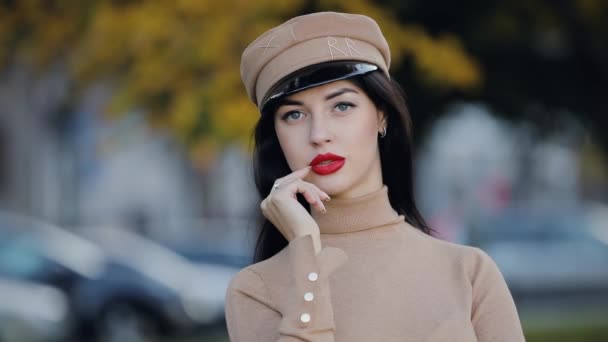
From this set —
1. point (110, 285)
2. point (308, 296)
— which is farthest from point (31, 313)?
point (308, 296)

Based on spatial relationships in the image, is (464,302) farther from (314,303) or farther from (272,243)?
(272,243)

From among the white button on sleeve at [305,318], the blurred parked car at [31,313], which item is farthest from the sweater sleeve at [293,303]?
the blurred parked car at [31,313]

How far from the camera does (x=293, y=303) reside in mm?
3229

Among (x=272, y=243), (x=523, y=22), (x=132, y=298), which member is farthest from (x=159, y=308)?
(x=272, y=243)

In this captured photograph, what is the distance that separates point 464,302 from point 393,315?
18cm

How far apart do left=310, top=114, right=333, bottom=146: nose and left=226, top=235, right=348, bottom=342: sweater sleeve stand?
25 centimetres

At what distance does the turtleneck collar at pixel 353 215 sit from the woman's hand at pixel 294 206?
0.11 m

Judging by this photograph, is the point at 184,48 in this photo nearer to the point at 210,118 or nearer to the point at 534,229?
the point at 210,118

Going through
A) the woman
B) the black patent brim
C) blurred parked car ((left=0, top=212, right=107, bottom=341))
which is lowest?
the woman

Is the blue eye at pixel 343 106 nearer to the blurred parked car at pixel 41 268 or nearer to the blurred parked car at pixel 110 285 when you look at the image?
the blurred parked car at pixel 41 268

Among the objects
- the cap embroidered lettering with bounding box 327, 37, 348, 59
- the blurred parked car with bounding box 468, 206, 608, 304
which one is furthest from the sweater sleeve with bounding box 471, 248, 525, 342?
the blurred parked car with bounding box 468, 206, 608, 304

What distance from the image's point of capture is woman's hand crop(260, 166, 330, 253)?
11.0ft

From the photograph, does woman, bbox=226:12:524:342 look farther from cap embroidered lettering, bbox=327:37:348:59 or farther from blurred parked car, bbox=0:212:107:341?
blurred parked car, bbox=0:212:107:341

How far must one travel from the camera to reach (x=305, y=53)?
11.3ft
